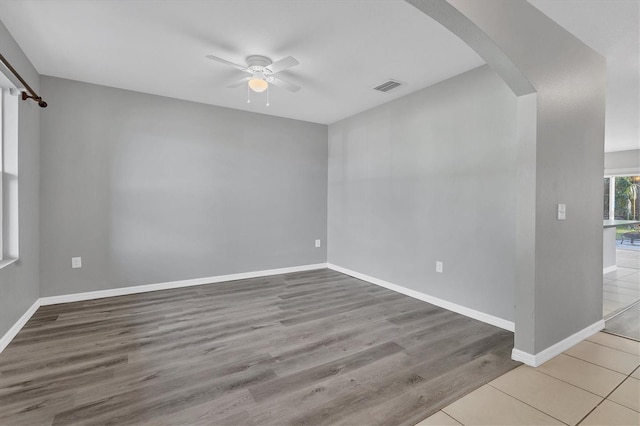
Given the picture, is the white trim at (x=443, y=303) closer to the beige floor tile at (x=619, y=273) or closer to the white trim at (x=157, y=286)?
the white trim at (x=157, y=286)

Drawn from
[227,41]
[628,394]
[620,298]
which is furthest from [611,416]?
[227,41]

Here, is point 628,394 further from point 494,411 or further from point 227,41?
point 227,41

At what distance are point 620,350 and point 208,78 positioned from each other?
Result: 464 centimetres

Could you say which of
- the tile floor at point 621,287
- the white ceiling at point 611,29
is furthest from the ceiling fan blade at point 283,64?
the tile floor at point 621,287

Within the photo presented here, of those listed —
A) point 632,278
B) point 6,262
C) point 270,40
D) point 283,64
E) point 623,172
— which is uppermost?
point 270,40

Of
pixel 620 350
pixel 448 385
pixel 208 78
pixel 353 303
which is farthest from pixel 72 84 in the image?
pixel 620 350

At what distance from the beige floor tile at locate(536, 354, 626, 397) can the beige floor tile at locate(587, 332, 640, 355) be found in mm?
497

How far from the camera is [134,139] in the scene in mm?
3900

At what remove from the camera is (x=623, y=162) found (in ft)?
24.2

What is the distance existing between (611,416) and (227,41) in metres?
3.72

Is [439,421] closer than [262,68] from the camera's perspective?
Yes

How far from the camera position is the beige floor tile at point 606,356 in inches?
86.5

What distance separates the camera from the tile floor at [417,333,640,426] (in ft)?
5.46

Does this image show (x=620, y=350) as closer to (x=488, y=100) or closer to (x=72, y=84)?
(x=488, y=100)
